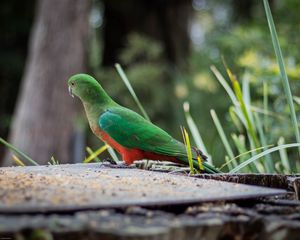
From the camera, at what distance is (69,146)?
7.89 meters

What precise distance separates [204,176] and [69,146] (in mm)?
5890

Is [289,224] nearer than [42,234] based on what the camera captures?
No

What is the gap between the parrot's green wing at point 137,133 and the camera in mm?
2748

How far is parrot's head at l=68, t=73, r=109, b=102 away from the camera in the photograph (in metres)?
3.13

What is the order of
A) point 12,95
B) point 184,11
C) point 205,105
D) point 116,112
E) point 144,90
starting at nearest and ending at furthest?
1. point 116,112
2. point 205,105
3. point 144,90
4. point 184,11
5. point 12,95

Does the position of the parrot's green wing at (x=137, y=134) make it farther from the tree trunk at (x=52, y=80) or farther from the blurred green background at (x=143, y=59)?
the tree trunk at (x=52, y=80)

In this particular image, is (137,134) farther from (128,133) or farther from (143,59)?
(143,59)

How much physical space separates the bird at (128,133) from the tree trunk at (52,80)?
461 cm

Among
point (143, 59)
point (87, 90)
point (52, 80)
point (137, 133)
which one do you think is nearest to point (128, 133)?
point (137, 133)

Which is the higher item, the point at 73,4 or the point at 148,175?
the point at 73,4

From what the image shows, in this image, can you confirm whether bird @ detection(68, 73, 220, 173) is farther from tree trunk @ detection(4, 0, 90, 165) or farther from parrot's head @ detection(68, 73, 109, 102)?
tree trunk @ detection(4, 0, 90, 165)

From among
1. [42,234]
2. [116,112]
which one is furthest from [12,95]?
[42,234]

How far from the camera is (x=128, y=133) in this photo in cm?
285

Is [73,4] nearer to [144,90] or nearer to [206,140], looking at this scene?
[144,90]
